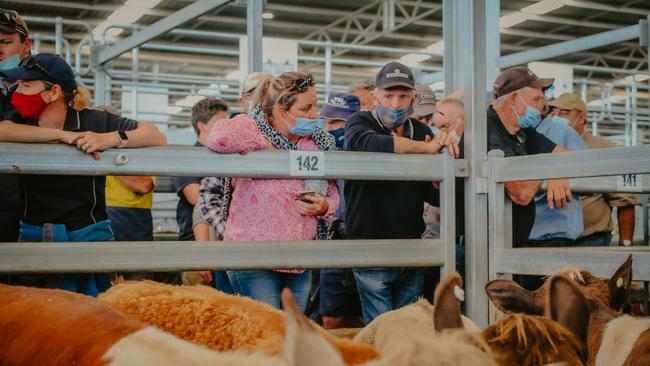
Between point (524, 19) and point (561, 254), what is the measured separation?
13992 mm

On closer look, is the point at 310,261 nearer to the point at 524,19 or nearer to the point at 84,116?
the point at 84,116

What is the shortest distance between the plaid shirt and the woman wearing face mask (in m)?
0.12

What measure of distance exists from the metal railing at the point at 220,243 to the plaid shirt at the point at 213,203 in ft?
2.13

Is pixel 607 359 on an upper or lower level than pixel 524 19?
lower

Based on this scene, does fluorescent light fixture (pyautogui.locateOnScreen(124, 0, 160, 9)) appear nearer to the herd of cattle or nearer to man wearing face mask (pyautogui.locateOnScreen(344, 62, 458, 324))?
man wearing face mask (pyautogui.locateOnScreen(344, 62, 458, 324))

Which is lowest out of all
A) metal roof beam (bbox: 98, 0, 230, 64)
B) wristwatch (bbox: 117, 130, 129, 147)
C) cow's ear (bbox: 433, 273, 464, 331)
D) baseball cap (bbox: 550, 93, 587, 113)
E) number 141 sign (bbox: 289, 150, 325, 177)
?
cow's ear (bbox: 433, 273, 464, 331)

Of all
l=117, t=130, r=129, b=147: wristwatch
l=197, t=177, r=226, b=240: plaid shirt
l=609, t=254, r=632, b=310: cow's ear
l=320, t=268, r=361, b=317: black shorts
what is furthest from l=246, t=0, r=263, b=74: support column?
l=609, t=254, r=632, b=310: cow's ear

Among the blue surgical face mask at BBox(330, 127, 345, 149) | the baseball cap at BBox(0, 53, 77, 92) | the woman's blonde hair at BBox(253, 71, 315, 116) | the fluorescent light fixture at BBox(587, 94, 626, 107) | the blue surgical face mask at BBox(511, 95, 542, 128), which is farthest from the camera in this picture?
the fluorescent light fixture at BBox(587, 94, 626, 107)

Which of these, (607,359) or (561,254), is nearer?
(607,359)

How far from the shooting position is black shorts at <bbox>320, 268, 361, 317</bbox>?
15.2ft

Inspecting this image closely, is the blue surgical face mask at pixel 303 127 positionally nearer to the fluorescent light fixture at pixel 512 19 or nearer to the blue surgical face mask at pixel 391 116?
the blue surgical face mask at pixel 391 116

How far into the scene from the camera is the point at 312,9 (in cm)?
1630

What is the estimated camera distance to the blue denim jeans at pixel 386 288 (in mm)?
3908

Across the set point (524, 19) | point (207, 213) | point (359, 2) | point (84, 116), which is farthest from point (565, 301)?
point (524, 19)
